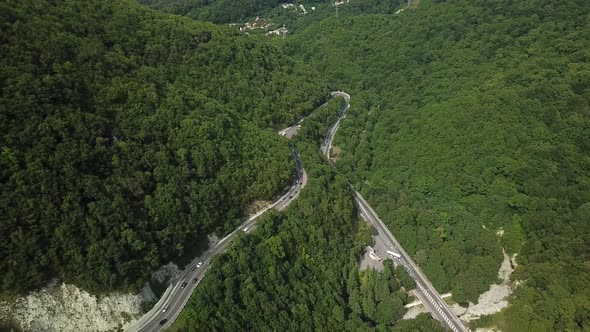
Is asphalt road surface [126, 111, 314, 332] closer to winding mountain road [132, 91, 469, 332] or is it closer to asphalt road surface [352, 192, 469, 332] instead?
winding mountain road [132, 91, 469, 332]

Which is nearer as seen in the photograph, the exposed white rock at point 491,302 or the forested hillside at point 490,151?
the forested hillside at point 490,151

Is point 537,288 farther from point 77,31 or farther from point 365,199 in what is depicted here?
point 77,31

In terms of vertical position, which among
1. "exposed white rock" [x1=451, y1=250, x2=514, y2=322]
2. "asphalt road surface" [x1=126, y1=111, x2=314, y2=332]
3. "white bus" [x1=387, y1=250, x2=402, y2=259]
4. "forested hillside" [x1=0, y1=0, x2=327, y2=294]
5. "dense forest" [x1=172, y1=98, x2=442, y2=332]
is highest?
"forested hillside" [x1=0, y1=0, x2=327, y2=294]

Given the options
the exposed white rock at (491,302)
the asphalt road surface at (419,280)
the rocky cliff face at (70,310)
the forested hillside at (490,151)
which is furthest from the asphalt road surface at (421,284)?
the rocky cliff face at (70,310)

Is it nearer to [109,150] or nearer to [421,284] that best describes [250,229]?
[109,150]

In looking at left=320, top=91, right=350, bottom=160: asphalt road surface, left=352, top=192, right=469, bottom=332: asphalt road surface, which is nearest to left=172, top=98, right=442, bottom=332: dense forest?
left=352, top=192, right=469, bottom=332: asphalt road surface

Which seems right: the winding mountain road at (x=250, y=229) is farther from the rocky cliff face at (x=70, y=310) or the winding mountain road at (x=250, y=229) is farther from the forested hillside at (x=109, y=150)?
→ the forested hillside at (x=109, y=150)

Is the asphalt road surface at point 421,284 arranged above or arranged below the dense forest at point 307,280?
below
